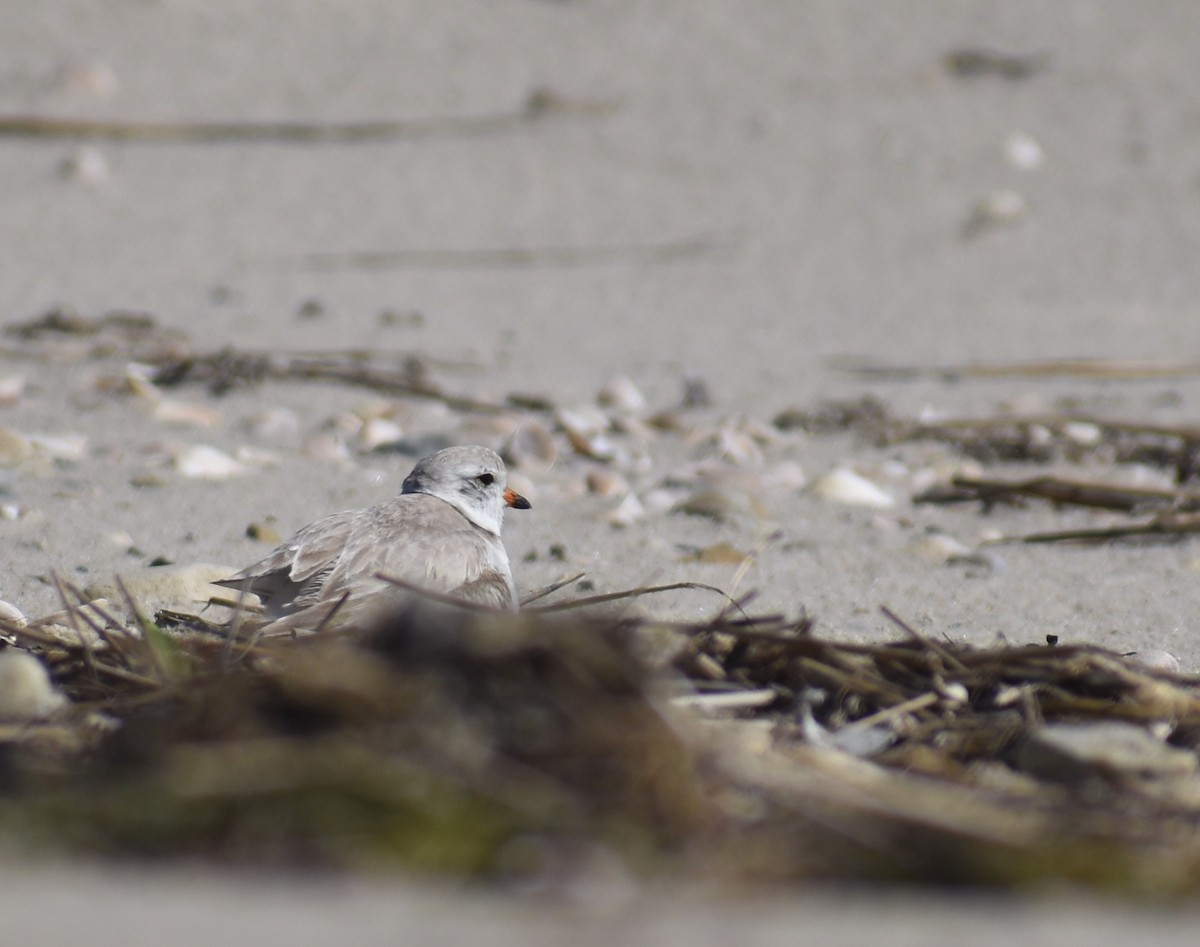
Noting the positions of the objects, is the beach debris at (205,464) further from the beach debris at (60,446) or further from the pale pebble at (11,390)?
the pale pebble at (11,390)

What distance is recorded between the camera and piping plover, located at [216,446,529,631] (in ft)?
11.1

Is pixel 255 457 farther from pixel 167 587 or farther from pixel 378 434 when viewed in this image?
pixel 167 587

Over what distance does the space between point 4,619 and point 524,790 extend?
1759mm

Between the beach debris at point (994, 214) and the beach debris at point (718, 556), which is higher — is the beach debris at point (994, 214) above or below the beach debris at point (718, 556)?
above

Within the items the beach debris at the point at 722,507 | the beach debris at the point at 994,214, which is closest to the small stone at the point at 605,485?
the beach debris at the point at 722,507

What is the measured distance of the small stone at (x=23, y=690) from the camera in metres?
2.36

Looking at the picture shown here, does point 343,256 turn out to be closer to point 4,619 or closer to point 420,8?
point 420,8

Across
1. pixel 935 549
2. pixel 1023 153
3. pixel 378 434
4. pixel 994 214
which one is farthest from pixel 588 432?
pixel 1023 153

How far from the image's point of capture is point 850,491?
5.13m

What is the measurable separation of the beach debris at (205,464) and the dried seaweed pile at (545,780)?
2595 mm

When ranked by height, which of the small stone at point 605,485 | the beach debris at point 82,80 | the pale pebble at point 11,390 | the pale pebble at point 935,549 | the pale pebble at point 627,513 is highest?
the beach debris at point 82,80

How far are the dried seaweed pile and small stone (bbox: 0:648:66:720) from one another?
79 millimetres

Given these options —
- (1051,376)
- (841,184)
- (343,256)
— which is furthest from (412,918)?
(841,184)

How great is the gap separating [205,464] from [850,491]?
2255mm
